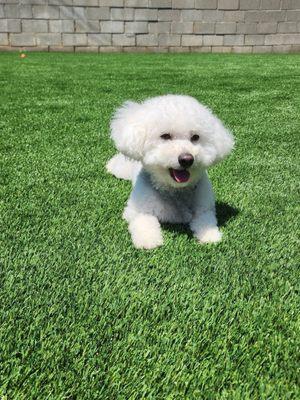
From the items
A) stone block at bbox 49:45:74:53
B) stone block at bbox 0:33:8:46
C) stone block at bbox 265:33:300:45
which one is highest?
stone block at bbox 265:33:300:45

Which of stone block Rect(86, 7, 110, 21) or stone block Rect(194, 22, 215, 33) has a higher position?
stone block Rect(86, 7, 110, 21)

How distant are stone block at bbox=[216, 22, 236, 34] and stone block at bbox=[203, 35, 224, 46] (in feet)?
0.58

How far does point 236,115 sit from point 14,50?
876cm

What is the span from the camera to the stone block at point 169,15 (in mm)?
11961

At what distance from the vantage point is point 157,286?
1897mm

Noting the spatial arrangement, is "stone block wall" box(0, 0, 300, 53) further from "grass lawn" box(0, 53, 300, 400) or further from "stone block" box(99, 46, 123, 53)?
"grass lawn" box(0, 53, 300, 400)

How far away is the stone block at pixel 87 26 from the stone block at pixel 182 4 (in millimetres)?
2186

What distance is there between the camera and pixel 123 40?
12.3m

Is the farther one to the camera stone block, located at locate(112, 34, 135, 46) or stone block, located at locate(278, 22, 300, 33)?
stone block, located at locate(278, 22, 300, 33)

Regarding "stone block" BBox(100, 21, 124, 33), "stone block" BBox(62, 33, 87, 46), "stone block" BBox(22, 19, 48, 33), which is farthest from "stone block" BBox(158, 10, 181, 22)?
"stone block" BBox(22, 19, 48, 33)

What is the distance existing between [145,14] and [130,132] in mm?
10729

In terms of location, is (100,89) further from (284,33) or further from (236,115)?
(284,33)

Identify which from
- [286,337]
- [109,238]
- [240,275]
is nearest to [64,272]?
[109,238]

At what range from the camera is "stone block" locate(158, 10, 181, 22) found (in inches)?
471
